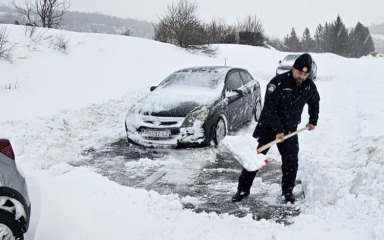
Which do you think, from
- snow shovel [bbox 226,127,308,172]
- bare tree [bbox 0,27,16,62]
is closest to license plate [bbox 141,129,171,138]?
snow shovel [bbox 226,127,308,172]

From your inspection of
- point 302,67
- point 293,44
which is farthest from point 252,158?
point 293,44

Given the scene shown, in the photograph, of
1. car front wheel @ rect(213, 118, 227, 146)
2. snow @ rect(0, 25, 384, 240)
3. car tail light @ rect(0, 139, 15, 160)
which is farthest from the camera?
car front wheel @ rect(213, 118, 227, 146)

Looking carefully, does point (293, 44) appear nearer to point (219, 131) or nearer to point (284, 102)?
point (219, 131)

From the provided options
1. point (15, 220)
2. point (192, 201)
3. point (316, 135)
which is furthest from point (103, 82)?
point (15, 220)

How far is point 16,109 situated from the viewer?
870 cm

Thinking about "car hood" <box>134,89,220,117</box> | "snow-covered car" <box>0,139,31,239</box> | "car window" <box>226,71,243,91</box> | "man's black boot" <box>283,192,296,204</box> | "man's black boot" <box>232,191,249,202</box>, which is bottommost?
"man's black boot" <box>232,191,249,202</box>

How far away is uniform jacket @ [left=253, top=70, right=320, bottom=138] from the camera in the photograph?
14.2ft

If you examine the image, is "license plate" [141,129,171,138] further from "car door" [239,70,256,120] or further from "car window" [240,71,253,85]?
"car window" [240,71,253,85]

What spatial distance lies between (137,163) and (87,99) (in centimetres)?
478

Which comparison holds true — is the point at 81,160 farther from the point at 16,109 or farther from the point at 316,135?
the point at 316,135

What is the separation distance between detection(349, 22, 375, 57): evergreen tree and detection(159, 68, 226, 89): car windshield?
322 ft

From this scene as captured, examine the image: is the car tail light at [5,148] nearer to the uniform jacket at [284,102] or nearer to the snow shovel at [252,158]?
the snow shovel at [252,158]

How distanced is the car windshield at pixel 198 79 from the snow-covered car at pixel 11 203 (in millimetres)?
4912

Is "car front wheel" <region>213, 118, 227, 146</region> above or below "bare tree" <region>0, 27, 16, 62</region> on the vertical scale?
below
